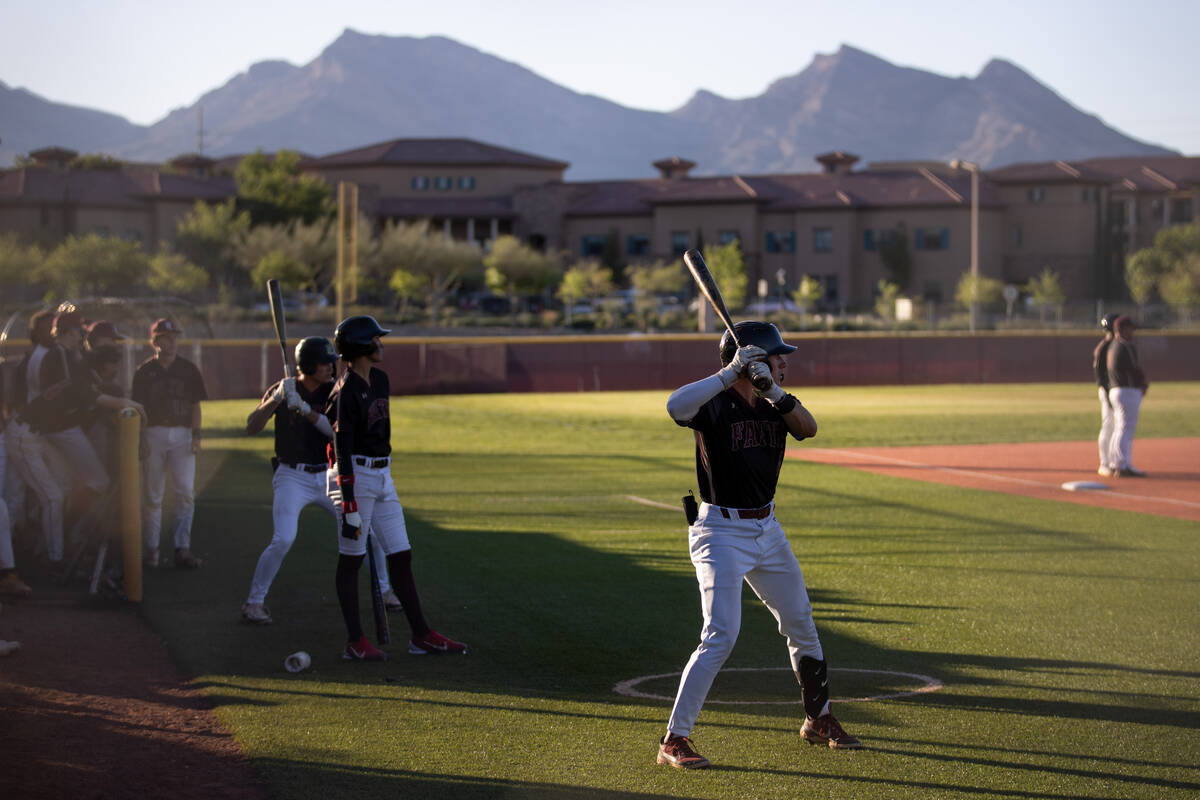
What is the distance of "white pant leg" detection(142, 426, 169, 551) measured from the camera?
11.1 meters

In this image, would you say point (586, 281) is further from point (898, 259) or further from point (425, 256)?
point (898, 259)

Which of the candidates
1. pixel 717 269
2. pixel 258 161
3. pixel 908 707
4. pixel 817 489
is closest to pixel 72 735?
pixel 908 707

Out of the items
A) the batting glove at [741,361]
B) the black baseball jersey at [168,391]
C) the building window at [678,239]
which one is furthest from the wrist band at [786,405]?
the building window at [678,239]

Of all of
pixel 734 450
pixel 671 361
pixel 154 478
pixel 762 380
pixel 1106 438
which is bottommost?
pixel 1106 438

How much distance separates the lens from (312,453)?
8703 mm

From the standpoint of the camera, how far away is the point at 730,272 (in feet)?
243

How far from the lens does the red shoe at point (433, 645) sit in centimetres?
790

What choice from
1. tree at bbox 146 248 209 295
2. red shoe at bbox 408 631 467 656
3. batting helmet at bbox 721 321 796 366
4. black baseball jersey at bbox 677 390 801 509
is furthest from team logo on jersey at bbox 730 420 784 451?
tree at bbox 146 248 209 295

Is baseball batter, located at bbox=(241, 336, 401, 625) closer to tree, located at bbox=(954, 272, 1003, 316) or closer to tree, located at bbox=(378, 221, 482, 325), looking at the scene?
tree, located at bbox=(378, 221, 482, 325)

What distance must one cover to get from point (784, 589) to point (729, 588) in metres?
0.33

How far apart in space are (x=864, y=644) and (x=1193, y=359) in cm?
3817

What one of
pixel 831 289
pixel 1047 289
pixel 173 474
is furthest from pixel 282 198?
pixel 173 474

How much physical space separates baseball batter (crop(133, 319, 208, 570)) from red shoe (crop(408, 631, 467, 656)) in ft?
12.6

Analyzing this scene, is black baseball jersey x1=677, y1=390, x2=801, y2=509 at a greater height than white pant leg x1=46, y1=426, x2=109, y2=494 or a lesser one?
greater
